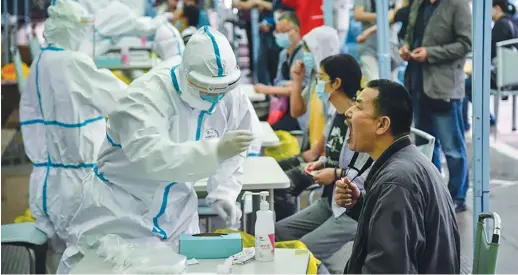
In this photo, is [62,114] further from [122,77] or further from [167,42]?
[122,77]

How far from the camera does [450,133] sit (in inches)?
207

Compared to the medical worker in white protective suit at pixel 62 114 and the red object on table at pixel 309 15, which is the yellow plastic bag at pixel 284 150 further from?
the red object on table at pixel 309 15

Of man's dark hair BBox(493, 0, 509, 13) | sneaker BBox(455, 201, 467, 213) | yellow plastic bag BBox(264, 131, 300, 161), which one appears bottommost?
sneaker BBox(455, 201, 467, 213)

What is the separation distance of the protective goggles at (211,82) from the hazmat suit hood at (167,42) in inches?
138

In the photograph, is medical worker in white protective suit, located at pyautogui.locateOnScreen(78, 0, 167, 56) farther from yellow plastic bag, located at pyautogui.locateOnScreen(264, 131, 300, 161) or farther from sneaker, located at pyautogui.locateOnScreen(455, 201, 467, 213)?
sneaker, located at pyautogui.locateOnScreen(455, 201, 467, 213)

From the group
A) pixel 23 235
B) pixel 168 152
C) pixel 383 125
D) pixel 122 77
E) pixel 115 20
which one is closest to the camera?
pixel 383 125

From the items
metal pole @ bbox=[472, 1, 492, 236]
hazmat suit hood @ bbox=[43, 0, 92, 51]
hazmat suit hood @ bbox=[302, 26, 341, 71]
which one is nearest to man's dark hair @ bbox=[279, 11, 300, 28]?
hazmat suit hood @ bbox=[302, 26, 341, 71]

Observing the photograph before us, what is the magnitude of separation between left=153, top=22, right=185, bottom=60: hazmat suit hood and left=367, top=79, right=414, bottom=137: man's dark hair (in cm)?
401

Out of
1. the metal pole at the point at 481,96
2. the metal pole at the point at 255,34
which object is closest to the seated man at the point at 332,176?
the metal pole at the point at 481,96

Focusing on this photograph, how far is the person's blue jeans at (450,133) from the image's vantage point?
17.2ft

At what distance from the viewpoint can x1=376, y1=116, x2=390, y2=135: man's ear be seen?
2.44 meters

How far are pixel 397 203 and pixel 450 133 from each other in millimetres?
3172

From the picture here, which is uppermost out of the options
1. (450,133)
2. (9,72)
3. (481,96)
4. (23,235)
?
(481,96)

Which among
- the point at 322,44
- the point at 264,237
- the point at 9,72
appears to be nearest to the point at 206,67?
the point at 264,237
